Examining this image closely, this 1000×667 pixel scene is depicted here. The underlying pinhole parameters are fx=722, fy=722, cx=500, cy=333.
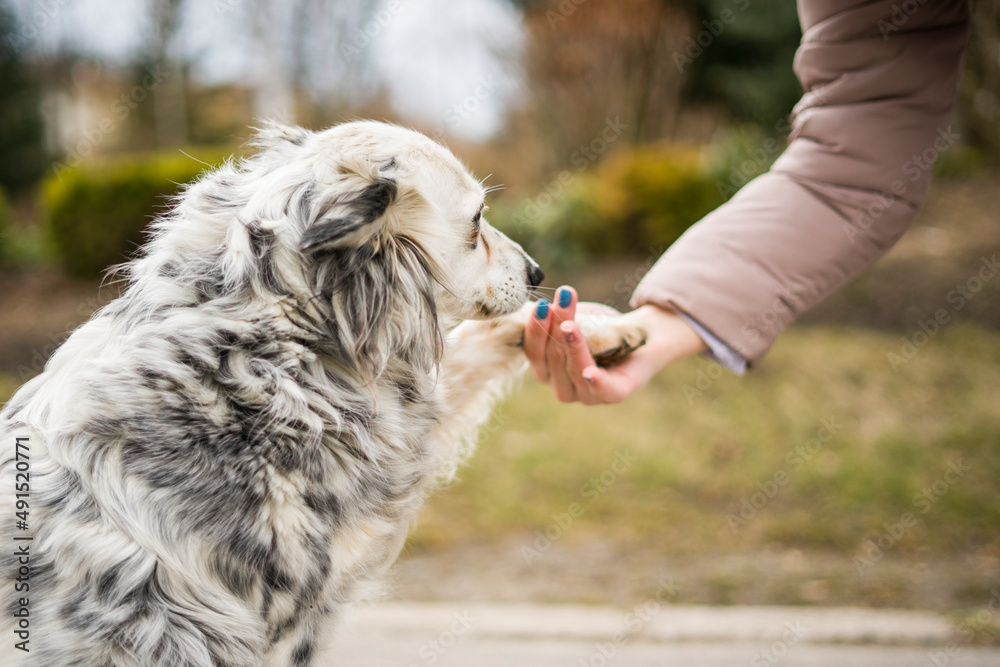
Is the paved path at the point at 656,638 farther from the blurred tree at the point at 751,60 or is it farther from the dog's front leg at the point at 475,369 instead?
the blurred tree at the point at 751,60

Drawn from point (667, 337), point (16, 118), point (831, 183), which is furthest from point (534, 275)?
point (16, 118)

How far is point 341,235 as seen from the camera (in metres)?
1.71

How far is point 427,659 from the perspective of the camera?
3021 millimetres

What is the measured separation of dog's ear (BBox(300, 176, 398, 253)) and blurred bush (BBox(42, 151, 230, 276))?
7701 millimetres

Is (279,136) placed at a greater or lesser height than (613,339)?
greater

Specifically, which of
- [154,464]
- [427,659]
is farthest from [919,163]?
[427,659]

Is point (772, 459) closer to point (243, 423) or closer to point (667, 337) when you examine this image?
point (667, 337)

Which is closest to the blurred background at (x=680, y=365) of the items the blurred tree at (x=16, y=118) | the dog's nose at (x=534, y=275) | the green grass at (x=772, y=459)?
the green grass at (x=772, y=459)

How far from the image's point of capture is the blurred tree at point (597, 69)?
10469 millimetres

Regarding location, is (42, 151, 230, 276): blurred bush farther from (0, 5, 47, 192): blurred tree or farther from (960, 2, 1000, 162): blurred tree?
(0, 5, 47, 192): blurred tree

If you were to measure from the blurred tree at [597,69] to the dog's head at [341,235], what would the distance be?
8.75 m

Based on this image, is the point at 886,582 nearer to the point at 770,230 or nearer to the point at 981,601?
the point at 981,601

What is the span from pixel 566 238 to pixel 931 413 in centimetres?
422

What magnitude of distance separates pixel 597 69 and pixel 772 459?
747cm
